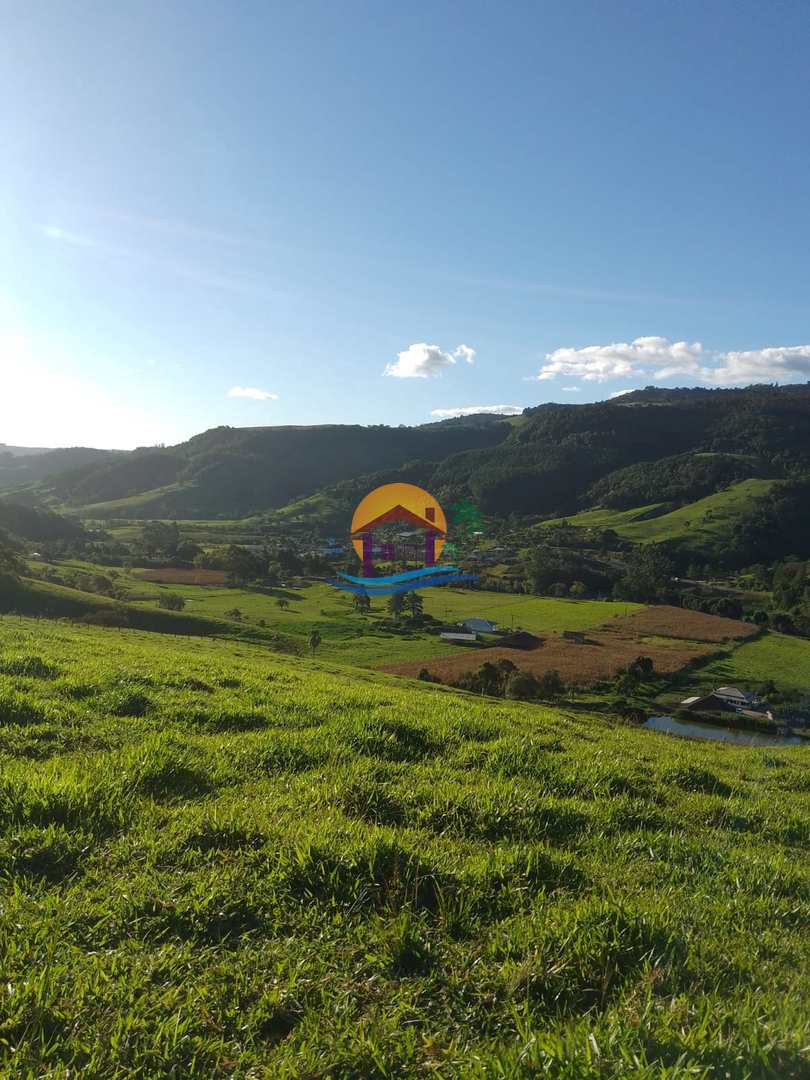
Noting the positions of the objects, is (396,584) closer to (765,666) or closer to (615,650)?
(615,650)

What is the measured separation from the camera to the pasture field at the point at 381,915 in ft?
10.3

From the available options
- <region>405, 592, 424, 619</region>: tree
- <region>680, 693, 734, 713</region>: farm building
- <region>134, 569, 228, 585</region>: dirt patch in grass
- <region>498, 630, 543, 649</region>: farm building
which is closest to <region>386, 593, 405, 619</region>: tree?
<region>405, 592, 424, 619</region>: tree

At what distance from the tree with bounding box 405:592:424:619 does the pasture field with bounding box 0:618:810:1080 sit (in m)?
84.7

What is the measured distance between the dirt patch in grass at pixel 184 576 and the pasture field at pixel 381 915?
364 ft

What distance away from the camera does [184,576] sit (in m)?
118

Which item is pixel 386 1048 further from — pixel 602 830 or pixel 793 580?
pixel 793 580

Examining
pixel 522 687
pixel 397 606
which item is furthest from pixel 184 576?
pixel 522 687

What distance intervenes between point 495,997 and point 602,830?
3.06 m

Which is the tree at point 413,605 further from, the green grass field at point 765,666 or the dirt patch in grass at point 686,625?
the green grass field at point 765,666

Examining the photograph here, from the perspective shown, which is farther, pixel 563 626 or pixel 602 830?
pixel 563 626

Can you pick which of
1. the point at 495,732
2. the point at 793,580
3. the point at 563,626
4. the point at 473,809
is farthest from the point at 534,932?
the point at 793,580

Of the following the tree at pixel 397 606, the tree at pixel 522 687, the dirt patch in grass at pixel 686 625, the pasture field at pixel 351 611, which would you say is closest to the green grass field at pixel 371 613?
the pasture field at pixel 351 611

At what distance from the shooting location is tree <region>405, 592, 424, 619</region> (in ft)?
305

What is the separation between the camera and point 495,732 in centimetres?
979
